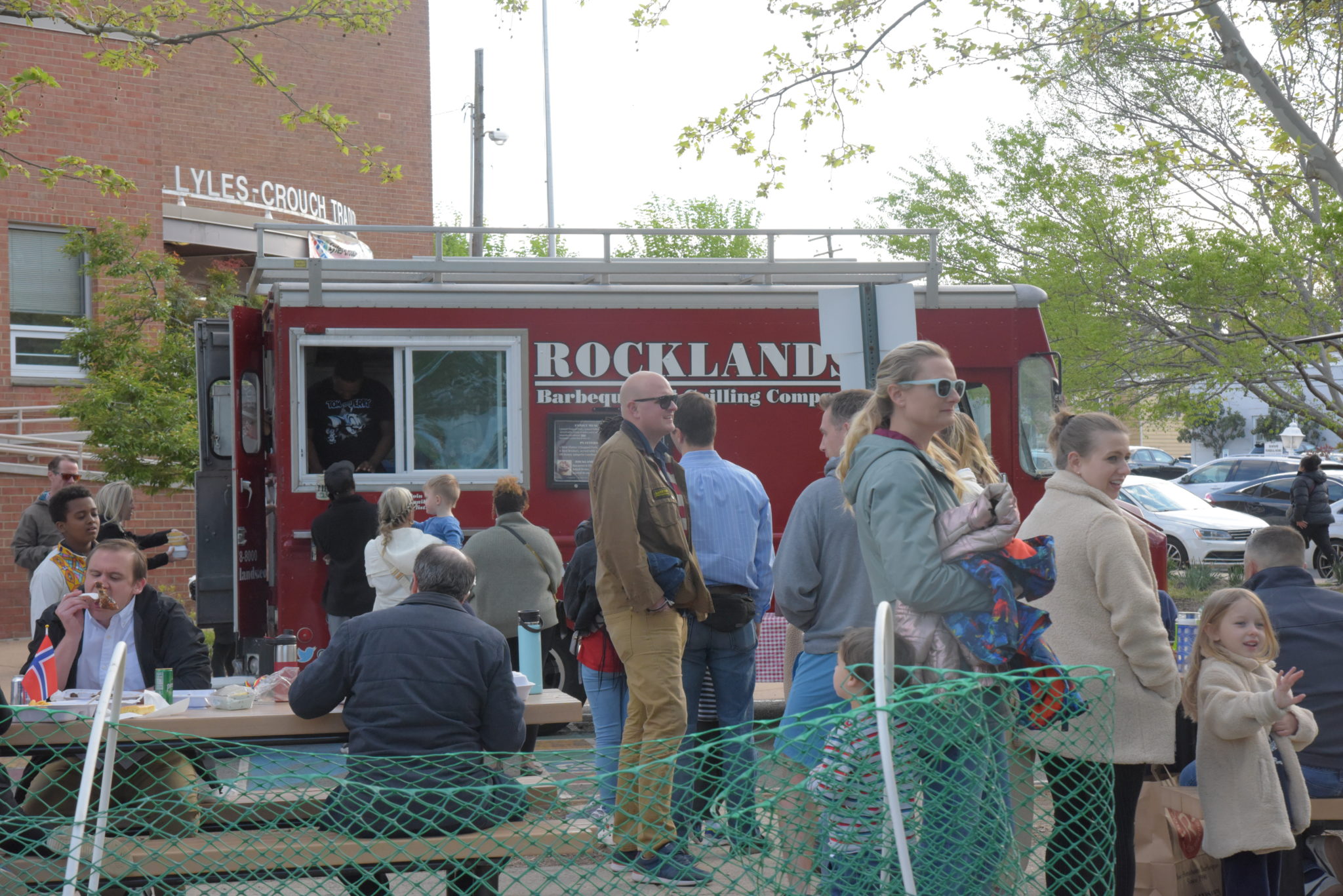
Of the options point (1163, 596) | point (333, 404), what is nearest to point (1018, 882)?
point (1163, 596)

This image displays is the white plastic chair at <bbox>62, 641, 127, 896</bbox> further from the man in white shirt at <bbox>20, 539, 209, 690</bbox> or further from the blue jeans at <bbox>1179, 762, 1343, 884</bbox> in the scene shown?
the blue jeans at <bbox>1179, 762, 1343, 884</bbox>

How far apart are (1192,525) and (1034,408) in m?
11.1

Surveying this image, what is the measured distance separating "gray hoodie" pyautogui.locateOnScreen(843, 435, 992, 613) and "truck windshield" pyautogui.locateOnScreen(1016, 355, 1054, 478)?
597 centimetres

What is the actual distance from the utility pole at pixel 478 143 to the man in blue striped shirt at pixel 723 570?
85.5 ft

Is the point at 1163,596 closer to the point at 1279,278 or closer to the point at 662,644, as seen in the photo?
the point at 662,644

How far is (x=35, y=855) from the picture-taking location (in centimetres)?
409

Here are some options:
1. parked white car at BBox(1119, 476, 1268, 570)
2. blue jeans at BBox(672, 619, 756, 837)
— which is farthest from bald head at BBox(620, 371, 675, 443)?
parked white car at BBox(1119, 476, 1268, 570)

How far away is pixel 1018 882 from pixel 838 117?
28.0 ft

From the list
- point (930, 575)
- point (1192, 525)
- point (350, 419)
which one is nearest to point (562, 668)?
point (350, 419)

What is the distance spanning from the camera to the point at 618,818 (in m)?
4.71

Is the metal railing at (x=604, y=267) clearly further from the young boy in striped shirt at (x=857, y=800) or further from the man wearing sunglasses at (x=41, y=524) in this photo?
the young boy in striped shirt at (x=857, y=800)

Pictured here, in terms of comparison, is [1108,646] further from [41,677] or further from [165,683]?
[41,677]

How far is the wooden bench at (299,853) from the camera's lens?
3.83m

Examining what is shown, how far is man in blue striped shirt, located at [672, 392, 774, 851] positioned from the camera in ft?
18.3
